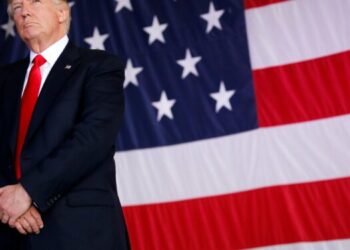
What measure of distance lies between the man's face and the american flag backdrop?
4.07 ft

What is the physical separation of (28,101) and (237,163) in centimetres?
133

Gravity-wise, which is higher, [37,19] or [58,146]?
[37,19]

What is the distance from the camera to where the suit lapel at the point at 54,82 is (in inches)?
52.8

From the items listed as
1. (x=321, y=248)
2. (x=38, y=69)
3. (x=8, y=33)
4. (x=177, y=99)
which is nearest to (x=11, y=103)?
(x=38, y=69)

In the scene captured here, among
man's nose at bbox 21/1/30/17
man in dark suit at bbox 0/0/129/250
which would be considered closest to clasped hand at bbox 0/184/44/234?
man in dark suit at bbox 0/0/129/250

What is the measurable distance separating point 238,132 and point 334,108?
423mm

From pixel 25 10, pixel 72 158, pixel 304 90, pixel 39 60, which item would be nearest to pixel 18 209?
pixel 72 158

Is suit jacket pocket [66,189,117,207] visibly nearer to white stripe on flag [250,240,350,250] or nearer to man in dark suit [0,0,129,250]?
man in dark suit [0,0,129,250]

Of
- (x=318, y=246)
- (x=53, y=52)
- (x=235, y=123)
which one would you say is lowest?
(x=318, y=246)

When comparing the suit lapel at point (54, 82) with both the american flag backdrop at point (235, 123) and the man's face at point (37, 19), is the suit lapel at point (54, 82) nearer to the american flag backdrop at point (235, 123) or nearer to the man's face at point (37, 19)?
the man's face at point (37, 19)

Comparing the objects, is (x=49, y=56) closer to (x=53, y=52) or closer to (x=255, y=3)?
(x=53, y=52)

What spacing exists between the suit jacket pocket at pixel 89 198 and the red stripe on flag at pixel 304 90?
1325 mm

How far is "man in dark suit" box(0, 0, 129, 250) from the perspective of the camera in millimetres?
1224

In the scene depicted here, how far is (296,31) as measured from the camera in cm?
253
